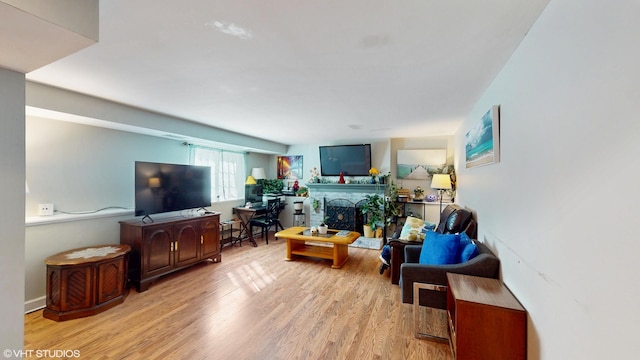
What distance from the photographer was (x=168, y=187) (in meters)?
3.50

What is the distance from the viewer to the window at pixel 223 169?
4.78 meters

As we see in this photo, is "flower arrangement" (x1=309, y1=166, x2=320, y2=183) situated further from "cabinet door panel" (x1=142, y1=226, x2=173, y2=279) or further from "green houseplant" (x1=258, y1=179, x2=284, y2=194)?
"cabinet door panel" (x1=142, y1=226, x2=173, y2=279)

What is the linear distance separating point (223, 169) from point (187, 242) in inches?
82.3

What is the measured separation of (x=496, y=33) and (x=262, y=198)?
5547 millimetres

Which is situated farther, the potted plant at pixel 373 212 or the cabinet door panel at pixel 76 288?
the potted plant at pixel 373 212

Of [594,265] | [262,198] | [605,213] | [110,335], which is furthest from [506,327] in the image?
[262,198]

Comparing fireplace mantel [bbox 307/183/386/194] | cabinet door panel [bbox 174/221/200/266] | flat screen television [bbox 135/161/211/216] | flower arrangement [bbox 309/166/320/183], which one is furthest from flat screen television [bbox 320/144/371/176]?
cabinet door panel [bbox 174/221/200/266]

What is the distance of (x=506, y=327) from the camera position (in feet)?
4.94

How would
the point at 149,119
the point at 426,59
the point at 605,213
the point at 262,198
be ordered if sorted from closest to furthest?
1. the point at 605,213
2. the point at 426,59
3. the point at 149,119
4. the point at 262,198

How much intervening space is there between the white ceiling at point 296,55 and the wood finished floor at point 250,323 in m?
2.27

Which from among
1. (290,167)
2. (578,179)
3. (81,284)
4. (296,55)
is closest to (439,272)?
(578,179)

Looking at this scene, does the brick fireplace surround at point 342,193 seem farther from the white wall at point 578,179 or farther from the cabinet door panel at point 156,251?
the white wall at point 578,179

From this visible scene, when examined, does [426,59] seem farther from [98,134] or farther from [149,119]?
[98,134]

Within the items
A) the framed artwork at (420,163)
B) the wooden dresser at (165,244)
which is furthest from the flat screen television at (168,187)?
the framed artwork at (420,163)
